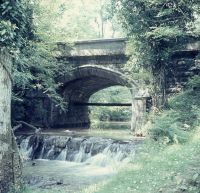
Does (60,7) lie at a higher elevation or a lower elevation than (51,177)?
higher

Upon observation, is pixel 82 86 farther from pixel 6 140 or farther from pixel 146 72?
pixel 6 140

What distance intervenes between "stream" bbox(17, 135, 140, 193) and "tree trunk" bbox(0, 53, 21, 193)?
1546 mm

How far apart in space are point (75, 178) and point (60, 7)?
43.0 feet

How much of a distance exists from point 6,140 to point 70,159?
23.8ft

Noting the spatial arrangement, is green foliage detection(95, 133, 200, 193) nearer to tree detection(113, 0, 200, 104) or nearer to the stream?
the stream

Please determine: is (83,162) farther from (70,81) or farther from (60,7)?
(60,7)

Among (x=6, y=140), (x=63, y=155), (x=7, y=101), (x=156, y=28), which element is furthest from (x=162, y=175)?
(x=63, y=155)

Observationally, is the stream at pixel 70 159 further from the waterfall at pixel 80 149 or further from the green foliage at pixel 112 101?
the green foliage at pixel 112 101

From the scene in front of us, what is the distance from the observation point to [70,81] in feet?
68.1

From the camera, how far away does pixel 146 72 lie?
51.6 feet

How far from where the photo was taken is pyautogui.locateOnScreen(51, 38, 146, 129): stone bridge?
1784cm

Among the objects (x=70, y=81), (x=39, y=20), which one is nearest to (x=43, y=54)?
(x=39, y=20)

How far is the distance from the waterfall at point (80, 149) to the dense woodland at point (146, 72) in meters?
1.44

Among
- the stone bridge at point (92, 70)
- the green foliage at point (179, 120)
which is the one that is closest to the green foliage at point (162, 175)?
the green foliage at point (179, 120)
